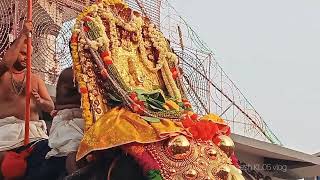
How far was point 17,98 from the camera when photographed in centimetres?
375

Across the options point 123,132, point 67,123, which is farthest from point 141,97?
point 67,123

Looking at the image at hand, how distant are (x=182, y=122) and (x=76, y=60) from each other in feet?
1.95

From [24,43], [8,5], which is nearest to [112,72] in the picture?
[24,43]

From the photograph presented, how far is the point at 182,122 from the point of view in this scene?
3090 mm

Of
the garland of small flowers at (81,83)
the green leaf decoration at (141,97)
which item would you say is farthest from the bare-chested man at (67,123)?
the green leaf decoration at (141,97)

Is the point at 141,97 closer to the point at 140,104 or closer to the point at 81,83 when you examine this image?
the point at 140,104

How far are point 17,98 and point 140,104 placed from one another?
91 cm

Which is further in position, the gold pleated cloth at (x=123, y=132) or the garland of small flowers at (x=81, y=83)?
the garland of small flowers at (x=81, y=83)

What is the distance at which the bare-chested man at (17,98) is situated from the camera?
12.0ft

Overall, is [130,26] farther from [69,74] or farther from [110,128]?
[110,128]

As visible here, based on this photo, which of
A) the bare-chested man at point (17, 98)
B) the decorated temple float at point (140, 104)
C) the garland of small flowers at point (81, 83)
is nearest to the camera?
the decorated temple float at point (140, 104)

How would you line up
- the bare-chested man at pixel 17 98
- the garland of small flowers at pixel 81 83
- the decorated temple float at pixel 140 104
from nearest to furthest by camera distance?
the decorated temple float at pixel 140 104
the garland of small flowers at pixel 81 83
the bare-chested man at pixel 17 98

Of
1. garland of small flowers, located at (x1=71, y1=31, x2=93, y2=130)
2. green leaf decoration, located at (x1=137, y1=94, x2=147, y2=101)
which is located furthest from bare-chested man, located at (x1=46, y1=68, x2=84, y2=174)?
green leaf decoration, located at (x1=137, y1=94, x2=147, y2=101)

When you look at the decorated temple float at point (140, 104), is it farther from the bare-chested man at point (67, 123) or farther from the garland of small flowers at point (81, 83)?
the bare-chested man at point (67, 123)
